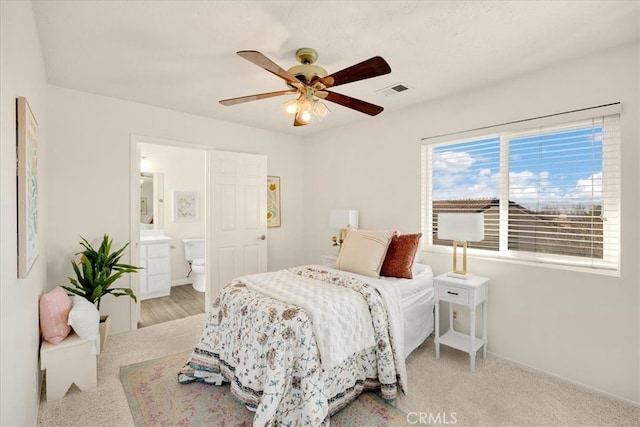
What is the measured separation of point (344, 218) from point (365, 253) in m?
1.11

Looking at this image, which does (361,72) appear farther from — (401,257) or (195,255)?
(195,255)

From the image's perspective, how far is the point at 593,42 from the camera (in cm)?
216

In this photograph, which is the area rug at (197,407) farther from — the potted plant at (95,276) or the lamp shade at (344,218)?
the lamp shade at (344,218)

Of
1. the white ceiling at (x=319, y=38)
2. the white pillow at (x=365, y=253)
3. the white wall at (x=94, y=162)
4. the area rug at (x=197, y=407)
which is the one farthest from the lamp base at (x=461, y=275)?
the white wall at (x=94, y=162)

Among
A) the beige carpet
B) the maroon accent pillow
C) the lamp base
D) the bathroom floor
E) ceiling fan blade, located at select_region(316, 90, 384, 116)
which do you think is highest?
ceiling fan blade, located at select_region(316, 90, 384, 116)

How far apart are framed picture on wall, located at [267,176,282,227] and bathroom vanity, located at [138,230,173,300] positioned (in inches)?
62.8

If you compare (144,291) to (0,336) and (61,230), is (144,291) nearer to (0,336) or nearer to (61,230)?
(61,230)

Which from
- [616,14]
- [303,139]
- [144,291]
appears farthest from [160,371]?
[616,14]

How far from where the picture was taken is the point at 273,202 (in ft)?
15.3

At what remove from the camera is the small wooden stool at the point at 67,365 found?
2.14 m

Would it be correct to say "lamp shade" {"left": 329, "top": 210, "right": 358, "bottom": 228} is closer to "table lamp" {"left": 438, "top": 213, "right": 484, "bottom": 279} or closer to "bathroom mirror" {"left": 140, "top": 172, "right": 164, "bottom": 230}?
"table lamp" {"left": 438, "top": 213, "right": 484, "bottom": 279}

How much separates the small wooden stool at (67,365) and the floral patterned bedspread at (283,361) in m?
0.65

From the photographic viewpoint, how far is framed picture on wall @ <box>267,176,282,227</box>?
4637 millimetres

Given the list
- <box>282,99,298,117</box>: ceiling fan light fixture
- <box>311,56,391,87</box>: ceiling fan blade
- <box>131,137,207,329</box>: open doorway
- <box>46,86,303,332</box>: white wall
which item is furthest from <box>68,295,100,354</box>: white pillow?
<box>311,56,391,87</box>: ceiling fan blade
